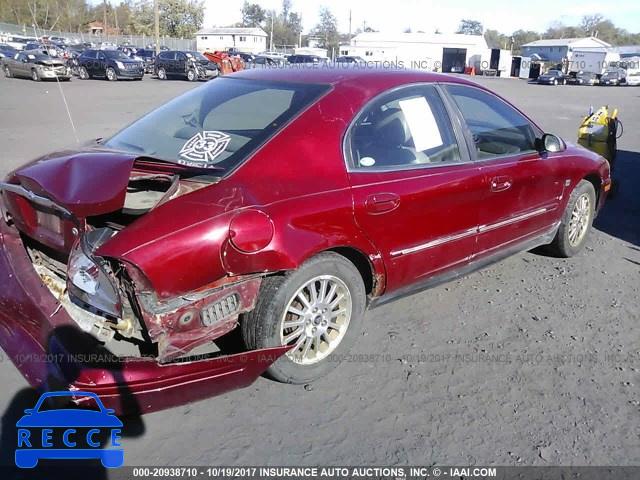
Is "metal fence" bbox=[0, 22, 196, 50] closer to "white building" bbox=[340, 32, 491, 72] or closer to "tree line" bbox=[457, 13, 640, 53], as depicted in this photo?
"white building" bbox=[340, 32, 491, 72]

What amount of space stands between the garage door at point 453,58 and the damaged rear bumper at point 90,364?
70.1m

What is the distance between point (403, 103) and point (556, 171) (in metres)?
1.67

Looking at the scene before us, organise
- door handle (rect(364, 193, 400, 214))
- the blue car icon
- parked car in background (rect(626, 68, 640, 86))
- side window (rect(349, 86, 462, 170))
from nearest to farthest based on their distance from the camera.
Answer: the blue car icon → door handle (rect(364, 193, 400, 214)) → side window (rect(349, 86, 462, 170)) → parked car in background (rect(626, 68, 640, 86))

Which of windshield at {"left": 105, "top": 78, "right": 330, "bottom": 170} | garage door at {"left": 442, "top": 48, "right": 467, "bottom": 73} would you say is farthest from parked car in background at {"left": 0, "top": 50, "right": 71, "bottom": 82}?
garage door at {"left": 442, "top": 48, "right": 467, "bottom": 73}

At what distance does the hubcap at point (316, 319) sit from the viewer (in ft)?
9.85

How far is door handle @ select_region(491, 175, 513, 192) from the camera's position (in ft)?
12.7

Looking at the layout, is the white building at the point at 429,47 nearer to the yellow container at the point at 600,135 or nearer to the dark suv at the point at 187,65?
the dark suv at the point at 187,65

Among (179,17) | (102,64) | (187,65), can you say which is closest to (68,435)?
(102,64)

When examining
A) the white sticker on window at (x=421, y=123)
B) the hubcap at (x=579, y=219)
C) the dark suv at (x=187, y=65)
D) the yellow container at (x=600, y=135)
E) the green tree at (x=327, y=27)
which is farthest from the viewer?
the green tree at (x=327, y=27)

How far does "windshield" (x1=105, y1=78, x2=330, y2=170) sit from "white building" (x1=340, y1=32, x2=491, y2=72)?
62.7 m

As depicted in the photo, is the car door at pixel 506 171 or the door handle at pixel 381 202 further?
the car door at pixel 506 171

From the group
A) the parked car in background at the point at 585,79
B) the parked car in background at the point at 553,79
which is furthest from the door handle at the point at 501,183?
the parked car in background at the point at 585,79

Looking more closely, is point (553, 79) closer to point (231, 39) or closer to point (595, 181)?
point (595, 181)

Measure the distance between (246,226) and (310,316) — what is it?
0.72 meters
